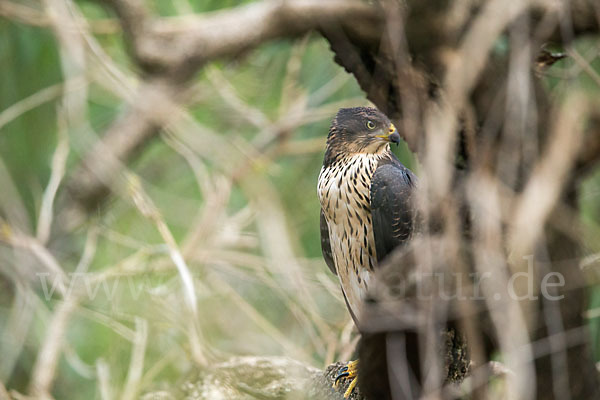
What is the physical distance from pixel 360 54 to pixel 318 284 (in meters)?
1.68

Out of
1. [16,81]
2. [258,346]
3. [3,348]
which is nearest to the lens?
[258,346]

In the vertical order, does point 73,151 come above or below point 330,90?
below

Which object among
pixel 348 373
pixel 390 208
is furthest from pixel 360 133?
pixel 348 373

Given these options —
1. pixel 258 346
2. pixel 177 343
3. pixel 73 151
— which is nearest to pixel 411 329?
pixel 177 343

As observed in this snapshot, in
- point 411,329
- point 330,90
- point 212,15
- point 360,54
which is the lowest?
point 411,329

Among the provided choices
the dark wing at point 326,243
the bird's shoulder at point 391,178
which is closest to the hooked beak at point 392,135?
the bird's shoulder at point 391,178

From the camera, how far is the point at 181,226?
4.93 metres

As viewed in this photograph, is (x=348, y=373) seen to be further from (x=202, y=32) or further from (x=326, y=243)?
(x=202, y=32)

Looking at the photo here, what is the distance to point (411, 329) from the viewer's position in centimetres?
200

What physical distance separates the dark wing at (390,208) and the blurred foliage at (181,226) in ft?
1.65

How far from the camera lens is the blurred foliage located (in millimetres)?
3492

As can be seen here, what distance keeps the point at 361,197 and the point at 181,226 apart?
2.13m

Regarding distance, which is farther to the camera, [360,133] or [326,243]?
[326,243]

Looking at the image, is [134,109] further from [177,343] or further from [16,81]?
[177,343]
